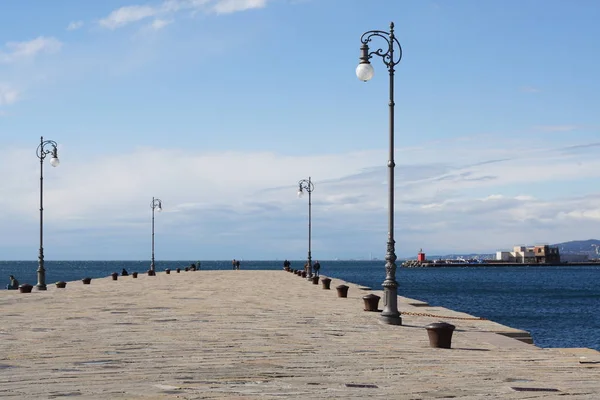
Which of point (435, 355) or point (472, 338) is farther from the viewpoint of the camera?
point (472, 338)

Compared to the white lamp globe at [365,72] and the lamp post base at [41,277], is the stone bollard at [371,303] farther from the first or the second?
the lamp post base at [41,277]

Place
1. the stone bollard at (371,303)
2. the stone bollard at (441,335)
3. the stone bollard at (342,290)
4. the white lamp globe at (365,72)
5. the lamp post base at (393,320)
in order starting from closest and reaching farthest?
the stone bollard at (441,335) → the white lamp globe at (365,72) → the lamp post base at (393,320) → the stone bollard at (371,303) → the stone bollard at (342,290)

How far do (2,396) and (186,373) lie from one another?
297cm

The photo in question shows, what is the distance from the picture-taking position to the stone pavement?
11.0m

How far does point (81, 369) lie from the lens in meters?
12.8

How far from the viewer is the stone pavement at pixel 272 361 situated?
11.0 metres

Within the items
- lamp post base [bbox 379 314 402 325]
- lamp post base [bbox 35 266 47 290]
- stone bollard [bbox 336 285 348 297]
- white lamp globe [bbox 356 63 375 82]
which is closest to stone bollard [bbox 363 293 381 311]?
lamp post base [bbox 379 314 402 325]

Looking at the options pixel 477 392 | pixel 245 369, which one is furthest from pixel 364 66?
pixel 477 392

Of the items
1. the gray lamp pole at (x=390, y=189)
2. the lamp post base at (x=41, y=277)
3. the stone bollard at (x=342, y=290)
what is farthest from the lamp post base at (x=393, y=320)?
the lamp post base at (x=41, y=277)

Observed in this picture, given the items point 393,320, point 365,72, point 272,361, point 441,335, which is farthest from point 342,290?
point 272,361

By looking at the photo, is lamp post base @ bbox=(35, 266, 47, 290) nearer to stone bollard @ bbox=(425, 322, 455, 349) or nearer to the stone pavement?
the stone pavement

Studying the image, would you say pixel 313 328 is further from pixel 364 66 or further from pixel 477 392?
pixel 477 392

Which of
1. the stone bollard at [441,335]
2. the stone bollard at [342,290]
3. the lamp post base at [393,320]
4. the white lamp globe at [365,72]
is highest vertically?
the white lamp globe at [365,72]

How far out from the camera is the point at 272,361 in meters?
13.9
